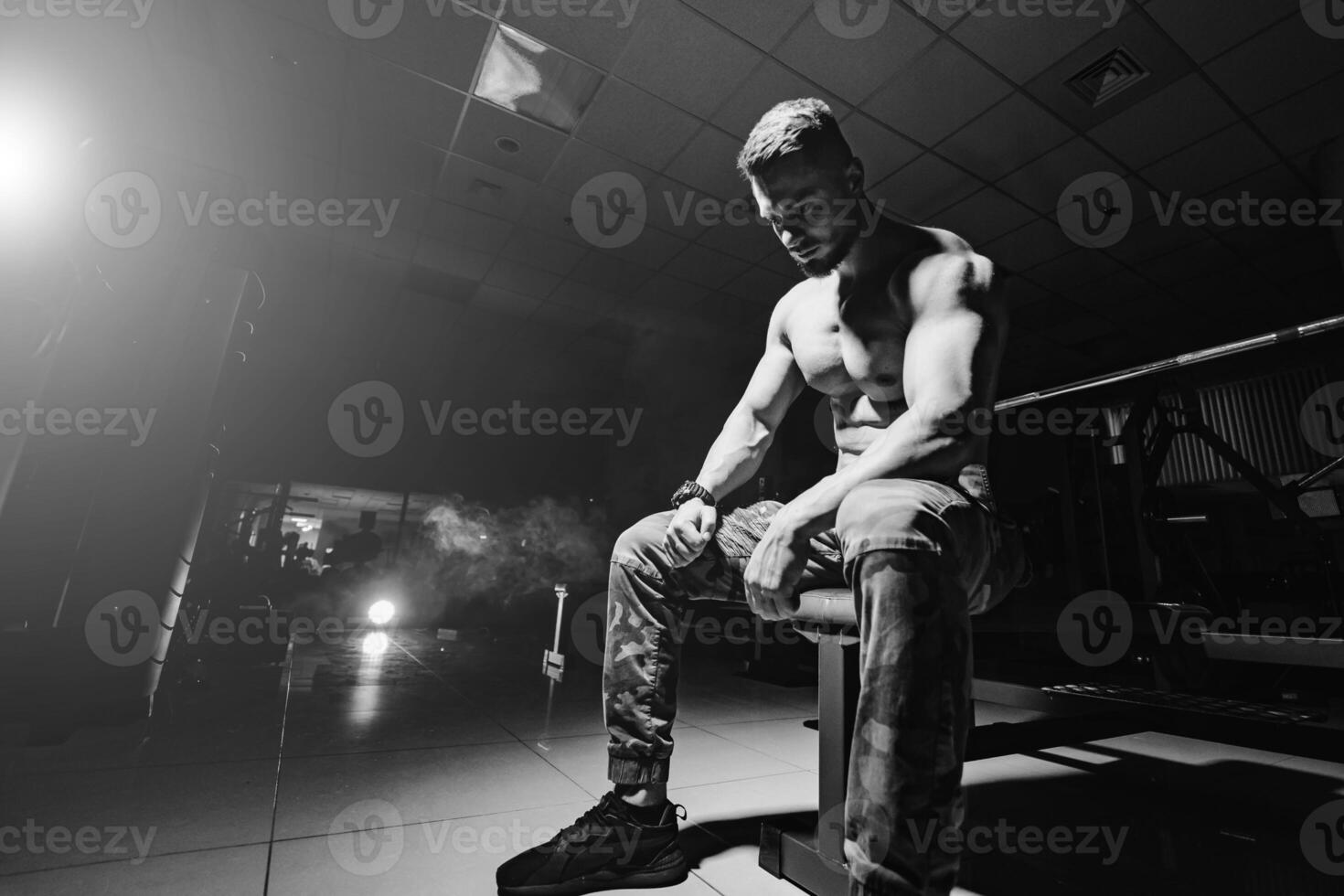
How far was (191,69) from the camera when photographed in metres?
3.54

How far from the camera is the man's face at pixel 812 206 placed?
98 cm

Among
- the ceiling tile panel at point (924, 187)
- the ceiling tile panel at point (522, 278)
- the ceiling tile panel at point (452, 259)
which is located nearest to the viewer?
the ceiling tile panel at point (924, 187)

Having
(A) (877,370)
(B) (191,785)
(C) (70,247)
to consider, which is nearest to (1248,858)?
(A) (877,370)

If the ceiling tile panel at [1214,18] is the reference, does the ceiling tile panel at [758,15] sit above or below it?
below

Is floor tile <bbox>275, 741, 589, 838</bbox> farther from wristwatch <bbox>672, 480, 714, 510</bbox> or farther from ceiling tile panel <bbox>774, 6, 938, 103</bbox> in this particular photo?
ceiling tile panel <bbox>774, 6, 938, 103</bbox>

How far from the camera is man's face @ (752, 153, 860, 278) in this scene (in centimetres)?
98

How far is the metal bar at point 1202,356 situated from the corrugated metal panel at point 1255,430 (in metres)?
5.25

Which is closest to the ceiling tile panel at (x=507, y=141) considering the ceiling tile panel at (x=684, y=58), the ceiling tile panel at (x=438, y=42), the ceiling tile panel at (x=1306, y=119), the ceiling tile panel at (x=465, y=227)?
the ceiling tile panel at (x=438, y=42)

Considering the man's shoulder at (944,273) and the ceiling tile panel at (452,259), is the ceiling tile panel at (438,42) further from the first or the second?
the man's shoulder at (944,273)

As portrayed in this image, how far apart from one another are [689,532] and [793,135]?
Result: 0.72 metres

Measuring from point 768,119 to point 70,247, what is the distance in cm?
261

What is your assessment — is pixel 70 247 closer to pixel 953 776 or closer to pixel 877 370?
pixel 877 370

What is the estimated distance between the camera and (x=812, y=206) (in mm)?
993

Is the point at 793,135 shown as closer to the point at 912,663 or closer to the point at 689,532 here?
the point at 689,532
